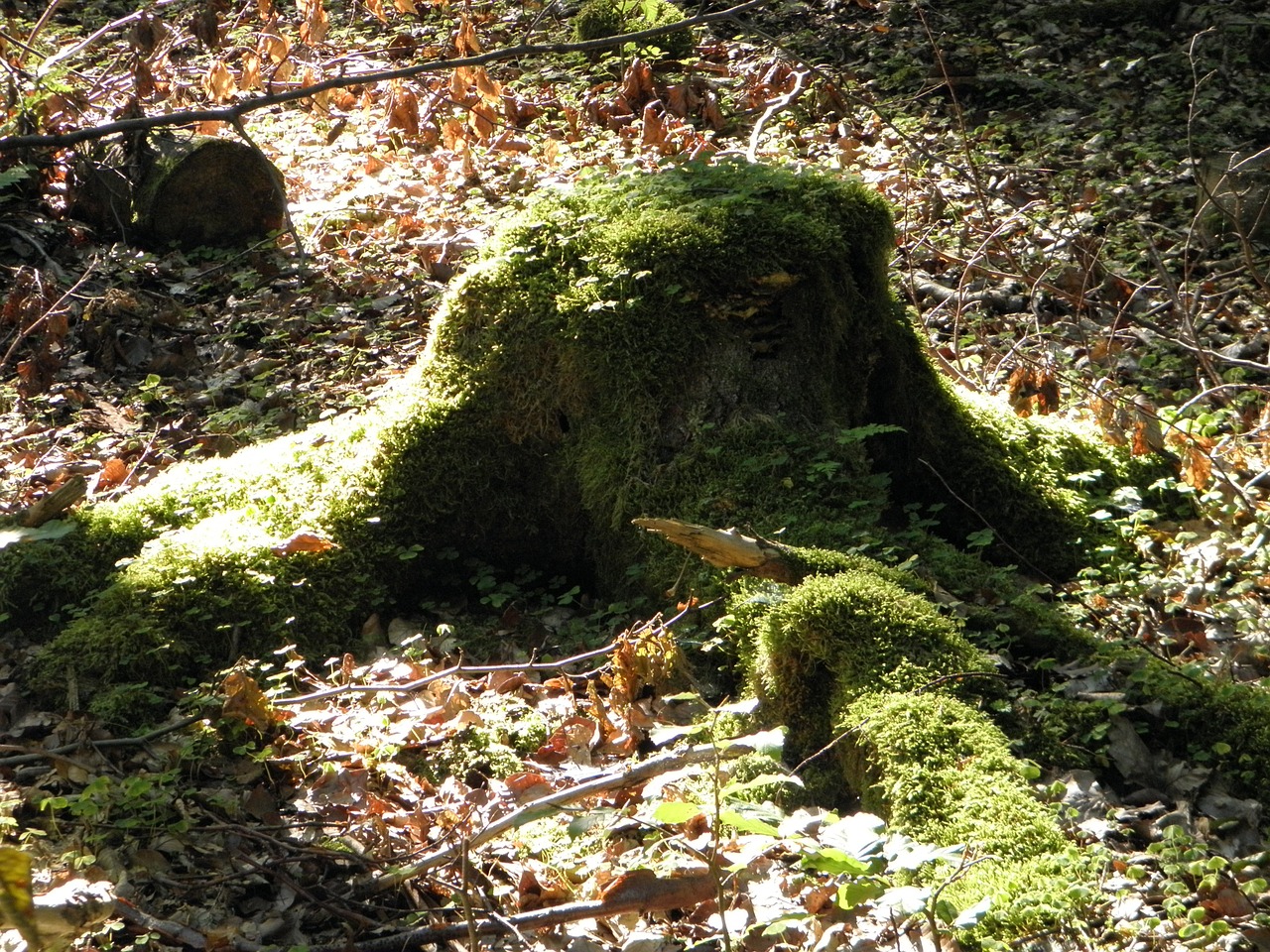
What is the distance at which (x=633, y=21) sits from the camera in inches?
414

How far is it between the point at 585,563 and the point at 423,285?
2886 millimetres

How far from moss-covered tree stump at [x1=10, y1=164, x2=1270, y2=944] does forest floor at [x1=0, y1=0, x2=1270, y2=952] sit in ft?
0.67

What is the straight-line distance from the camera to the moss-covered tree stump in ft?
12.6

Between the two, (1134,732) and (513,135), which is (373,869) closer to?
(1134,732)

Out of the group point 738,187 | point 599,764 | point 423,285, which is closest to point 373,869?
point 599,764

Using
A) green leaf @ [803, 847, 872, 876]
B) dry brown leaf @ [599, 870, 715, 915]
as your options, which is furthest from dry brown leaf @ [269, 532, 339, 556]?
green leaf @ [803, 847, 872, 876]

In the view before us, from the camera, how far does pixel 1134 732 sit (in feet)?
10.7

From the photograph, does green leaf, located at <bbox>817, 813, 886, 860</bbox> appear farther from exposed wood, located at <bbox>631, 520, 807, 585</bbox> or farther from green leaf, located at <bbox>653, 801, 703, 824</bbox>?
exposed wood, located at <bbox>631, 520, 807, 585</bbox>

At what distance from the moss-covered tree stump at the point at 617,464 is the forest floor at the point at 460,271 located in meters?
0.20

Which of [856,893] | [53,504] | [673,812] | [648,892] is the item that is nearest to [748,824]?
[673,812]

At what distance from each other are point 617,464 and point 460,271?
2539 mm

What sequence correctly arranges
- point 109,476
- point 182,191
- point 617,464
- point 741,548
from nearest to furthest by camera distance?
point 741,548 → point 617,464 → point 109,476 → point 182,191

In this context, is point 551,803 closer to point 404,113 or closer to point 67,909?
point 67,909

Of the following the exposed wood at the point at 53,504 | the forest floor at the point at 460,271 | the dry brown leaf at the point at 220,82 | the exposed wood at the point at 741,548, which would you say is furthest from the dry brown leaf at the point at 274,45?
the exposed wood at the point at 741,548
